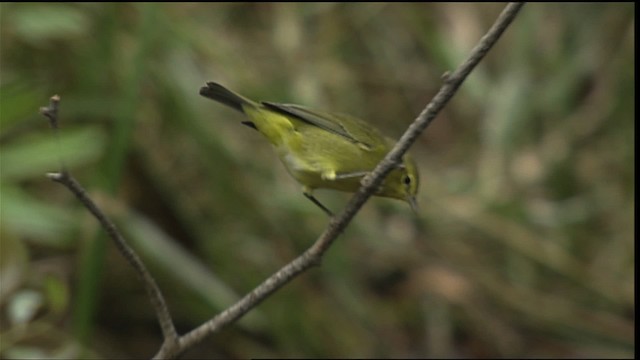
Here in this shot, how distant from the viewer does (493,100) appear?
293cm

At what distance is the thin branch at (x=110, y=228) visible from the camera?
0.94m

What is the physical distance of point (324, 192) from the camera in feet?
8.64

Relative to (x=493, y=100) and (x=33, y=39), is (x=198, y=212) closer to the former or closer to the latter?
(x=33, y=39)

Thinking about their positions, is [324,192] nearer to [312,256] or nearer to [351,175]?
[351,175]

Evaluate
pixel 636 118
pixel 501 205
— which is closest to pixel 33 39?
pixel 501 205

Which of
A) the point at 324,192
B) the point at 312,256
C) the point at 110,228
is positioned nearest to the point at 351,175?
the point at 312,256

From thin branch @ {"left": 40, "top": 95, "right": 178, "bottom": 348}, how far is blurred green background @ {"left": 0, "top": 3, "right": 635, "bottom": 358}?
2.94ft

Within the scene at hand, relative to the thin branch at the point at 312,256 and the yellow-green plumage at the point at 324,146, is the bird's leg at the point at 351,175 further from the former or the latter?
the thin branch at the point at 312,256

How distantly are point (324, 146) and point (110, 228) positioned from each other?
19.2 inches

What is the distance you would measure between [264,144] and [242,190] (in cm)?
19

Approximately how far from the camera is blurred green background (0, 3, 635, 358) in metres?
2.37

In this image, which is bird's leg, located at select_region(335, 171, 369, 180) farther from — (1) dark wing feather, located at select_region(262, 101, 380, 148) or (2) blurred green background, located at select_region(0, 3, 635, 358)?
(2) blurred green background, located at select_region(0, 3, 635, 358)

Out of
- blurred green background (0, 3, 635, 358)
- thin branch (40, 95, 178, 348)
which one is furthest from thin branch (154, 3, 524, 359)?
blurred green background (0, 3, 635, 358)

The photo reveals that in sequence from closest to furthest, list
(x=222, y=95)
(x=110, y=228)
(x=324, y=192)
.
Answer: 1. (x=110, y=228)
2. (x=222, y=95)
3. (x=324, y=192)
